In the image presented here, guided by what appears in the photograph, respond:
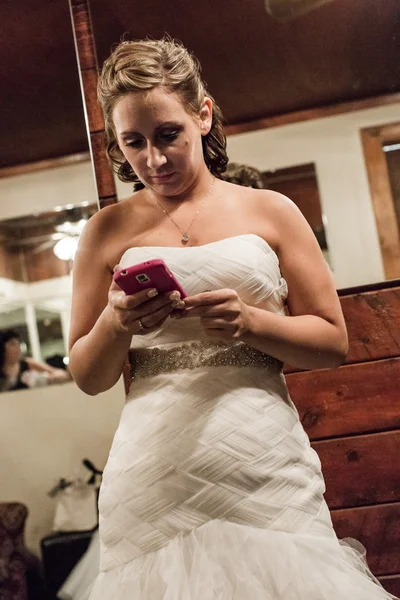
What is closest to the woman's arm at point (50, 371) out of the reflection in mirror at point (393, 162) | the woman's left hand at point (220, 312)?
the reflection in mirror at point (393, 162)

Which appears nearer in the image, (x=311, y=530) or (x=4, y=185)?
(x=311, y=530)

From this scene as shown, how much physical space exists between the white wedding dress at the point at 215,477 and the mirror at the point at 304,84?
101 cm

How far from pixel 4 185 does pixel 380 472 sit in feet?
6.17

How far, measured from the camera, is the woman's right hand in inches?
29.7

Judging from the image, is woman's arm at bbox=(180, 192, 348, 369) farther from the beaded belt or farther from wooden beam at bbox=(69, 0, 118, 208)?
wooden beam at bbox=(69, 0, 118, 208)

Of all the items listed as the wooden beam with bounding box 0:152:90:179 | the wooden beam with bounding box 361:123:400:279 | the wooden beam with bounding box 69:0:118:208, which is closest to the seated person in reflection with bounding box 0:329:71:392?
the wooden beam with bounding box 0:152:90:179

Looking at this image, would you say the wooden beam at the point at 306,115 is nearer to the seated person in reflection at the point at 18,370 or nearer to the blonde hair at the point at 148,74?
the blonde hair at the point at 148,74

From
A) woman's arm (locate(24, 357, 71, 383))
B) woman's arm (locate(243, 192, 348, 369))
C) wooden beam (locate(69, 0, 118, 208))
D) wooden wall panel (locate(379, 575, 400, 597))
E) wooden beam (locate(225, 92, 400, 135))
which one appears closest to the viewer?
woman's arm (locate(243, 192, 348, 369))

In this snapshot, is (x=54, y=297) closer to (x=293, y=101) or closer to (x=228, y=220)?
(x=293, y=101)

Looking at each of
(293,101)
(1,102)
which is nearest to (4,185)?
(1,102)

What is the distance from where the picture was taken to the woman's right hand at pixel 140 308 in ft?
2.47

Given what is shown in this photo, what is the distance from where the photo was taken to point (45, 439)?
2.30 metres

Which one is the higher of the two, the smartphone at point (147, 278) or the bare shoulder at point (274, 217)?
the bare shoulder at point (274, 217)

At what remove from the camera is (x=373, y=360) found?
5.40ft
